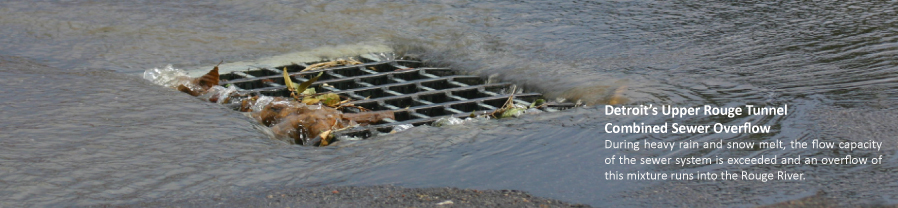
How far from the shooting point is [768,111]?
14.0 ft

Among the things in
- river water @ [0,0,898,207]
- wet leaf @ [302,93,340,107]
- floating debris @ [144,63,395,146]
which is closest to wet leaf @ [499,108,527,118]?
river water @ [0,0,898,207]

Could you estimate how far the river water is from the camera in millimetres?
3438

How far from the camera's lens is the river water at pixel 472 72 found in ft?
11.3

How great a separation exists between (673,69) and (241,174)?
2674 millimetres

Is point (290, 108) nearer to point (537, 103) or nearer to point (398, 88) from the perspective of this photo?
point (398, 88)

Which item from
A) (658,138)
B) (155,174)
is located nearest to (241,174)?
(155,174)

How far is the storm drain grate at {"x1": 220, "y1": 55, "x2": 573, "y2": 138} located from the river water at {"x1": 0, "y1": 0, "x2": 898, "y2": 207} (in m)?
0.19

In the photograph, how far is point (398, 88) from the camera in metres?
5.33

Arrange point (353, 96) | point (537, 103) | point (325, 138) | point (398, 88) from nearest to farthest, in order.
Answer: point (325, 138), point (537, 103), point (353, 96), point (398, 88)

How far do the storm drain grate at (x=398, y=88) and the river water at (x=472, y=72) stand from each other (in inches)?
7.5

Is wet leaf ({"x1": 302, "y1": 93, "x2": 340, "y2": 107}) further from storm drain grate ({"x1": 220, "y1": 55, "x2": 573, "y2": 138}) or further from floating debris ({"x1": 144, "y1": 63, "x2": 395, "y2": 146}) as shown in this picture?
storm drain grate ({"x1": 220, "y1": 55, "x2": 573, "y2": 138})

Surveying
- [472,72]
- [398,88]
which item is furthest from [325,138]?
[472,72]

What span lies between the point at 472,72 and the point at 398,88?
0.52m

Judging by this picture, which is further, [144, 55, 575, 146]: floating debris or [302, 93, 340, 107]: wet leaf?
[302, 93, 340, 107]: wet leaf
